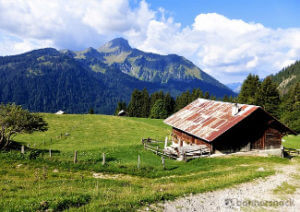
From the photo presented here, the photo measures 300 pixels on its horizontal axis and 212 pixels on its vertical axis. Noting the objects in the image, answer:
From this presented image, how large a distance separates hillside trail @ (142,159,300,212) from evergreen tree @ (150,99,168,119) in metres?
84.6

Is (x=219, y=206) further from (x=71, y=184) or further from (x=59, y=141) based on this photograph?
(x=59, y=141)

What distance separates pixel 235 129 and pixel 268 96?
46.3m

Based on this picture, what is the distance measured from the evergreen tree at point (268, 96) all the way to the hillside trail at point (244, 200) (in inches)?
2214

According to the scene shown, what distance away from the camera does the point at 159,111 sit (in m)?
99.2

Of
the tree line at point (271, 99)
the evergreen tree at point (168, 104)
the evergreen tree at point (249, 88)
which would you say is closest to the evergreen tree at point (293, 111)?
the tree line at point (271, 99)

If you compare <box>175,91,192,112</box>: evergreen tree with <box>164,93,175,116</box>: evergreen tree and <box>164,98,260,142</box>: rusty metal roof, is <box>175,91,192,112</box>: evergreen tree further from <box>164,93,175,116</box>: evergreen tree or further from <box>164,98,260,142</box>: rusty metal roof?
<box>164,98,260,142</box>: rusty metal roof

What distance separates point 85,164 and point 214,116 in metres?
18.3

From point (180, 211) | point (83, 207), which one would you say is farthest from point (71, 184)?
point (180, 211)

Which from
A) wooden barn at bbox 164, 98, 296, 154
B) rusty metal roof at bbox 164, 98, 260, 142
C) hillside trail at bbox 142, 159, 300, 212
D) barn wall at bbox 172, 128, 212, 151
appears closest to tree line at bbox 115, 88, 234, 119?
barn wall at bbox 172, 128, 212, 151

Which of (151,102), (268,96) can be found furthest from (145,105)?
(268,96)

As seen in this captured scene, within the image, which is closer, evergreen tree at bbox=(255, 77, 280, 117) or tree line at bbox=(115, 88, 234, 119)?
evergreen tree at bbox=(255, 77, 280, 117)

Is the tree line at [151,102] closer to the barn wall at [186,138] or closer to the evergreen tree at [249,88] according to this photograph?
the evergreen tree at [249,88]

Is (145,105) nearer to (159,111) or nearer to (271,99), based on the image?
(159,111)

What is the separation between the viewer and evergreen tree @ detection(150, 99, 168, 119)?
99000mm
